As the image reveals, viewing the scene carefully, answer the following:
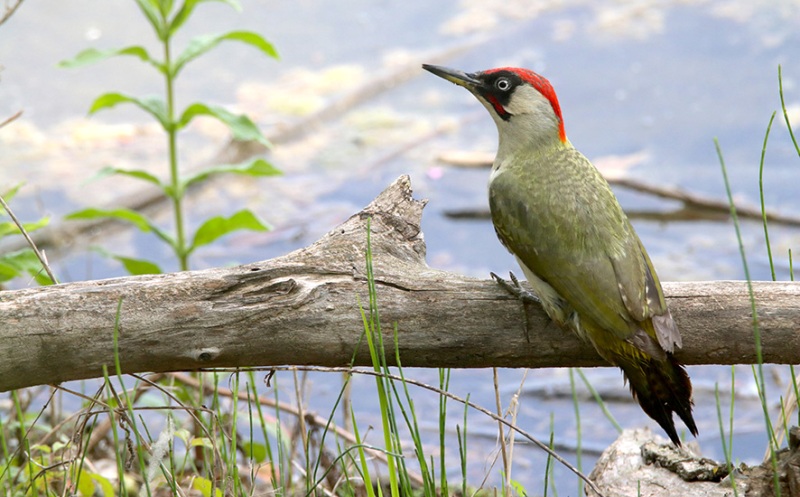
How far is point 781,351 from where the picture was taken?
2992 millimetres

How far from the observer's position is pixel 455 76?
3883 millimetres

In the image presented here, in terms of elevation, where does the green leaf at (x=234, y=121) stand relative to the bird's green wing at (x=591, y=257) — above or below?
above

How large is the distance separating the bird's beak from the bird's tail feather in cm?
133

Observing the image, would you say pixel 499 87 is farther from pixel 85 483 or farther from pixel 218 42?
pixel 85 483

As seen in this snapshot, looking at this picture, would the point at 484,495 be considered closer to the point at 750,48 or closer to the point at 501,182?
the point at 501,182

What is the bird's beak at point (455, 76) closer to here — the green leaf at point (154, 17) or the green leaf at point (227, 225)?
the green leaf at point (227, 225)

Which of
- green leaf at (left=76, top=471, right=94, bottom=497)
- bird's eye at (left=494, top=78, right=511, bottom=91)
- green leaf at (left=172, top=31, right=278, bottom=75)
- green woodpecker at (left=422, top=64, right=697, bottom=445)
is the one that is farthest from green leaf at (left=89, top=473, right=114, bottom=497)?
bird's eye at (left=494, top=78, right=511, bottom=91)

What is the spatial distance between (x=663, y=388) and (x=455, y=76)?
1432mm

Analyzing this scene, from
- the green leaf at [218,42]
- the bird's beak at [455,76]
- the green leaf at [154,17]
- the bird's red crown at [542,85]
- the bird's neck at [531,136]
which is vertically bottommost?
the bird's neck at [531,136]

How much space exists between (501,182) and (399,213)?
0.44 meters

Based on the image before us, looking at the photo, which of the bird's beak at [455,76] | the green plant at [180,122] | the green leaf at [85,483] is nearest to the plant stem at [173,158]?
the green plant at [180,122]

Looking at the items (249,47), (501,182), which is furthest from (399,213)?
(249,47)

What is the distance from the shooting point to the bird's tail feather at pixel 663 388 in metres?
3.01

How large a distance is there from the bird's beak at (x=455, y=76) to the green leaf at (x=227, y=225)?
99 centimetres
